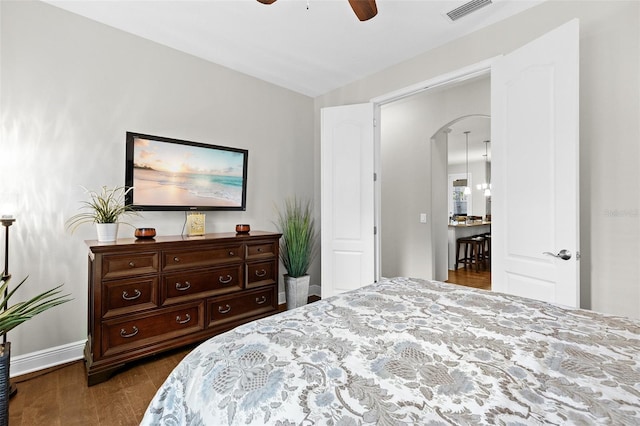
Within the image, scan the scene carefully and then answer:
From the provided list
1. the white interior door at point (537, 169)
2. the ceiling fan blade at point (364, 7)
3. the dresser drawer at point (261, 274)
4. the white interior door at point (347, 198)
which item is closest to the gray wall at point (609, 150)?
the white interior door at point (537, 169)

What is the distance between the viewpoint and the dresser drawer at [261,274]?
118 inches

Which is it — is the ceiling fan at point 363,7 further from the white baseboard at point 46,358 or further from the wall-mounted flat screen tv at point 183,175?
the white baseboard at point 46,358

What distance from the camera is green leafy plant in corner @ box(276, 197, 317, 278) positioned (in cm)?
371

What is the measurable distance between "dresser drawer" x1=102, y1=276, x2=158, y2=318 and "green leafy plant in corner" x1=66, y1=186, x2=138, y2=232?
507 millimetres

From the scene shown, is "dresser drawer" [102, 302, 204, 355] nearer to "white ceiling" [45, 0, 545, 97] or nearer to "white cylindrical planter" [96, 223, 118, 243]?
"white cylindrical planter" [96, 223, 118, 243]

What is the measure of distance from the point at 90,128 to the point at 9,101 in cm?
49

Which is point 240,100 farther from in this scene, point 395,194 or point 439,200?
point 439,200

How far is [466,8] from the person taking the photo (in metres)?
2.45

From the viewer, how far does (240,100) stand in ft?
11.6

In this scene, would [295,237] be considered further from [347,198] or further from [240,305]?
[240,305]

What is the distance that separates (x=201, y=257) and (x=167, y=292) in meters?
0.37

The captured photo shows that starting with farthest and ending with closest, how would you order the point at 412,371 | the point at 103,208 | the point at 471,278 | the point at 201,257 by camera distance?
the point at 471,278, the point at 201,257, the point at 103,208, the point at 412,371

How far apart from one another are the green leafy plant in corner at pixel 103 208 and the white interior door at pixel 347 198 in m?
2.02

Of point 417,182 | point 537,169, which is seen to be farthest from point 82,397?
point 417,182
